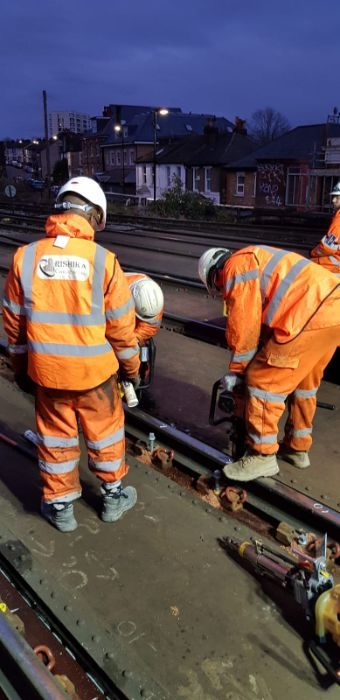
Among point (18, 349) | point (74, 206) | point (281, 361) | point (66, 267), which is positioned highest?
point (74, 206)

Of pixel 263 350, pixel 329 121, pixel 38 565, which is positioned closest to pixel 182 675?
pixel 38 565

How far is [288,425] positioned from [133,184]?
49.8m

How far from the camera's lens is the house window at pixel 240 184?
36.6 meters

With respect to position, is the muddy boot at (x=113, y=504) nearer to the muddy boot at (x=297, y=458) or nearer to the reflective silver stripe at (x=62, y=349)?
the reflective silver stripe at (x=62, y=349)

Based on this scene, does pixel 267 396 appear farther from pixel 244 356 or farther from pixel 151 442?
pixel 151 442

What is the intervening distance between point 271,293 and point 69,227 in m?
1.30

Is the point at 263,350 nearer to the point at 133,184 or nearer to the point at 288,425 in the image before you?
the point at 288,425

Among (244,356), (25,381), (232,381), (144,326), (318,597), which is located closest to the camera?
(318,597)

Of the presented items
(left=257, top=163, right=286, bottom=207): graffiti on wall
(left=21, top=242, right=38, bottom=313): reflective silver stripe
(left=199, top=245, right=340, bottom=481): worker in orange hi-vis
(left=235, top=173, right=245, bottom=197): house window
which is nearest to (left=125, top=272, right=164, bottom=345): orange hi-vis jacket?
(left=199, top=245, right=340, bottom=481): worker in orange hi-vis

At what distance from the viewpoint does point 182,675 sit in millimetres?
2504

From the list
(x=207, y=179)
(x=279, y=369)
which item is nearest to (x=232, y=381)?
(x=279, y=369)

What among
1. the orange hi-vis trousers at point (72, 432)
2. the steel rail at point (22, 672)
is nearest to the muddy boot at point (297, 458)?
the orange hi-vis trousers at point (72, 432)

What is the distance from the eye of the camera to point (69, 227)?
294 centimetres

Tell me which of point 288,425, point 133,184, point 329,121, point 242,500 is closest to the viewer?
point 242,500
